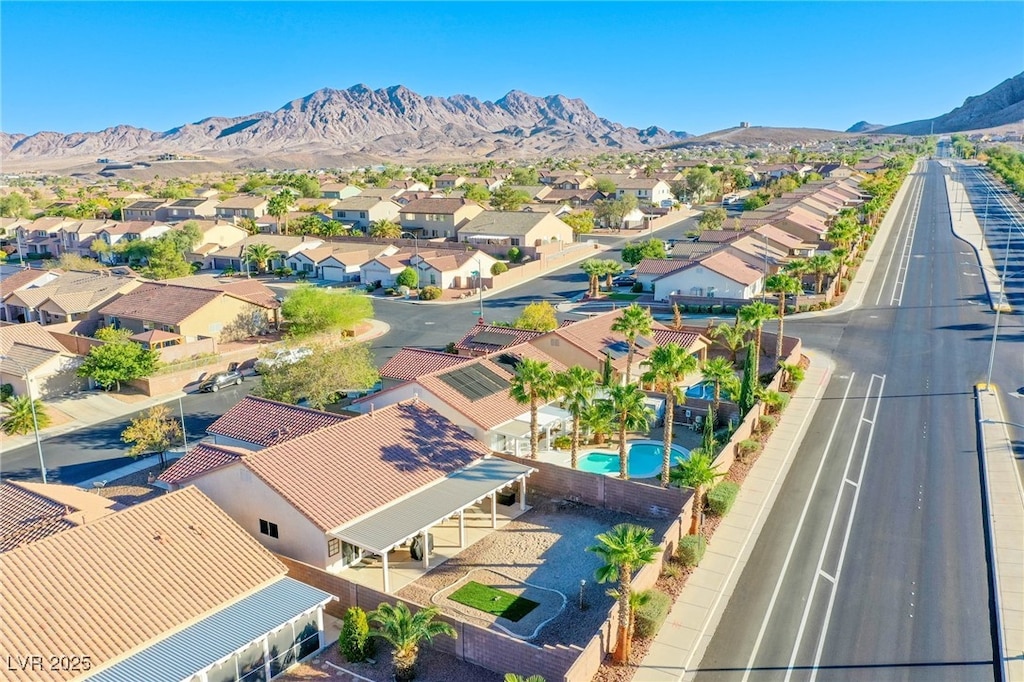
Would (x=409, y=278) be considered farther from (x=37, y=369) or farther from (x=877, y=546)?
(x=877, y=546)

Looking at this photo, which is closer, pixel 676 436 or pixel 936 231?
pixel 676 436

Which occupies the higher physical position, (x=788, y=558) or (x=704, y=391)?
(x=704, y=391)

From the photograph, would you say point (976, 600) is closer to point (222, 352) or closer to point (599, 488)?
point (599, 488)

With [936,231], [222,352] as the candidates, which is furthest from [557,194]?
[222,352]

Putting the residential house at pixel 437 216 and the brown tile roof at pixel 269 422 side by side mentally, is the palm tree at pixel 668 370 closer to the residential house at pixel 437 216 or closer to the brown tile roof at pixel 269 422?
the brown tile roof at pixel 269 422

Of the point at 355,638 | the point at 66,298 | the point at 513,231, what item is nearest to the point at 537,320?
the point at 355,638

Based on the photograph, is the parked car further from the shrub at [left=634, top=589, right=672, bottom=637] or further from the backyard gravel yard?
the shrub at [left=634, top=589, right=672, bottom=637]
